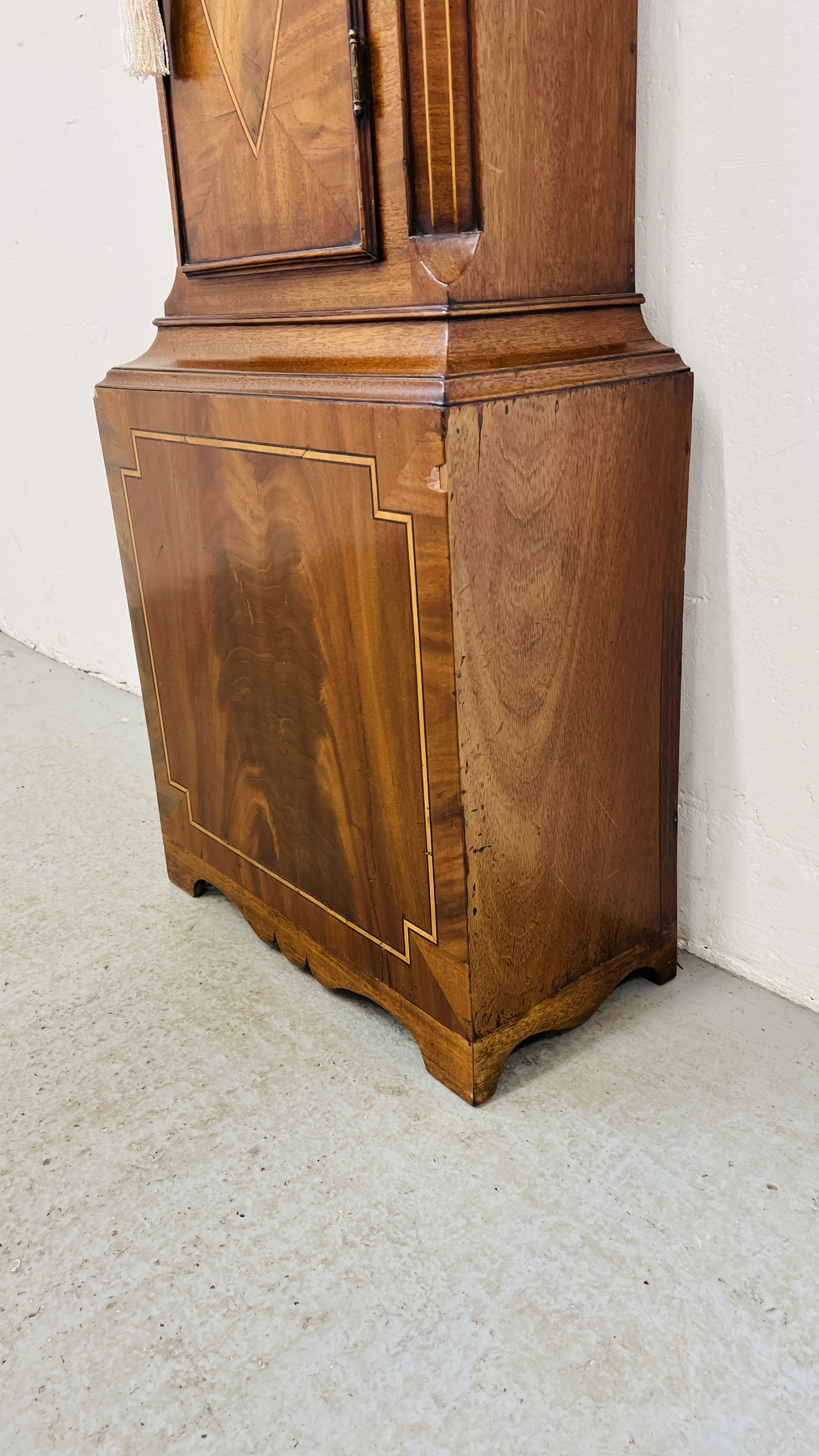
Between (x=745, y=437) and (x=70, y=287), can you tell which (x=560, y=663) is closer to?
(x=745, y=437)

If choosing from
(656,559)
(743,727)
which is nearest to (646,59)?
(656,559)

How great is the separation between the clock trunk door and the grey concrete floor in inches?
41.8

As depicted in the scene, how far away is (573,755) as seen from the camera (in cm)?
140

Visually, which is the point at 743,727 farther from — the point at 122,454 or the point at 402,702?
the point at 122,454

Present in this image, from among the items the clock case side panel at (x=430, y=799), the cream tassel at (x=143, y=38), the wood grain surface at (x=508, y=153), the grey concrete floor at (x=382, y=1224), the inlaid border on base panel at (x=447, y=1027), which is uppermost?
the cream tassel at (x=143, y=38)

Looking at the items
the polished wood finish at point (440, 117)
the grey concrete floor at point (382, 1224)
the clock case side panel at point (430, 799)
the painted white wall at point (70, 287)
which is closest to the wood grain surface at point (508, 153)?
the polished wood finish at point (440, 117)

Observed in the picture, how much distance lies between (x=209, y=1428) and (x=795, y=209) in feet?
4.80

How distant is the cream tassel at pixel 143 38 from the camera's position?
4.88 ft

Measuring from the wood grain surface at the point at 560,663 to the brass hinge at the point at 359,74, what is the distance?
38 centimetres

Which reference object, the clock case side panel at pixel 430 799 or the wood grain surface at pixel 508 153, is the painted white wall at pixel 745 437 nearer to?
the wood grain surface at pixel 508 153

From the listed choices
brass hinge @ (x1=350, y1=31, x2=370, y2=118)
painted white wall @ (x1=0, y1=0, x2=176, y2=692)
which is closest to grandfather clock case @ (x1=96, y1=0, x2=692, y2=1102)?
brass hinge @ (x1=350, y1=31, x2=370, y2=118)

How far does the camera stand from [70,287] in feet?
9.06

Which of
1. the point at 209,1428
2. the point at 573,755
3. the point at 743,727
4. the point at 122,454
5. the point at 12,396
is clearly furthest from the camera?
the point at 12,396

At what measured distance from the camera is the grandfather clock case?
120 centimetres
